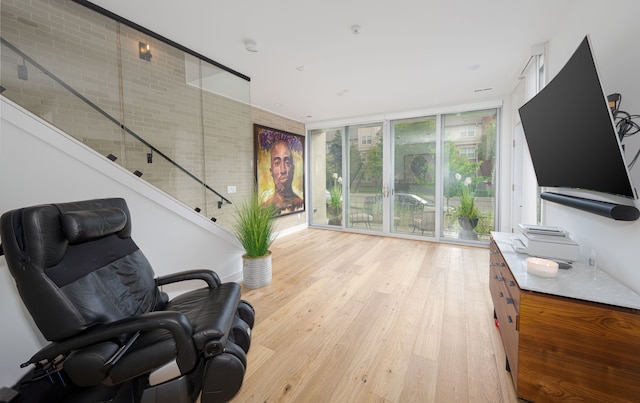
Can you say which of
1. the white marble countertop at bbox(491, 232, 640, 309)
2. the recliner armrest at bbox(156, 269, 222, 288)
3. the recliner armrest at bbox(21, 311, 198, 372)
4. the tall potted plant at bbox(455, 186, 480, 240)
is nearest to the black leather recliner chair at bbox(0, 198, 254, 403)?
the recliner armrest at bbox(21, 311, 198, 372)

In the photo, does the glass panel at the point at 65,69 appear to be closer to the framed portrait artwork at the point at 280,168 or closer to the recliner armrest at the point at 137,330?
the recliner armrest at the point at 137,330

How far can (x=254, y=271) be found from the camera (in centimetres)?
290

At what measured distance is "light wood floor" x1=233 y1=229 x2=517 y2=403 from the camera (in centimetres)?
152

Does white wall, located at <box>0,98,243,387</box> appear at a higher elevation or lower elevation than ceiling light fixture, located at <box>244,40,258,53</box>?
lower

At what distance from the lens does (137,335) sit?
Result: 1286 millimetres

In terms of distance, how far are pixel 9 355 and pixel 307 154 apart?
5.43 metres

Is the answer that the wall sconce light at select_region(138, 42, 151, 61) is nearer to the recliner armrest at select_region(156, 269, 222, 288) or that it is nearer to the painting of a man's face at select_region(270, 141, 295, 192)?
the recliner armrest at select_region(156, 269, 222, 288)

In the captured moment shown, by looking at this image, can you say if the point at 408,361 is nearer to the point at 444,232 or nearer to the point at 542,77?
the point at 542,77

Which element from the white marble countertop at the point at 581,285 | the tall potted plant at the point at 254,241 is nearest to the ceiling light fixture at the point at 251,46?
the tall potted plant at the point at 254,241

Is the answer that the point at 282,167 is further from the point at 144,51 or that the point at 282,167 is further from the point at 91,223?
the point at 91,223

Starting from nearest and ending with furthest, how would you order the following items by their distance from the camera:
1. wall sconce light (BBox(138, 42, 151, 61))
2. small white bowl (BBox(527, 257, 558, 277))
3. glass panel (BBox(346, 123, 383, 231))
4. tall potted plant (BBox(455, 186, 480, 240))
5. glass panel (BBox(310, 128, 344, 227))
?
small white bowl (BBox(527, 257, 558, 277)) → wall sconce light (BBox(138, 42, 151, 61)) → tall potted plant (BBox(455, 186, 480, 240)) → glass panel (BBox(346, 123, 383, 231)) → glass panel (BBox(310, 128, 344, 227))

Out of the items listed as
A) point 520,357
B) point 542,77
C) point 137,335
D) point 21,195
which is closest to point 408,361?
point 520,357

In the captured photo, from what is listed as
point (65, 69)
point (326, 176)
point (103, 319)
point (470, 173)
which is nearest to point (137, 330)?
point (103, 319)

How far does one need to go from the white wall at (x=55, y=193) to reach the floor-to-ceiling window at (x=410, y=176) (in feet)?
13.1
